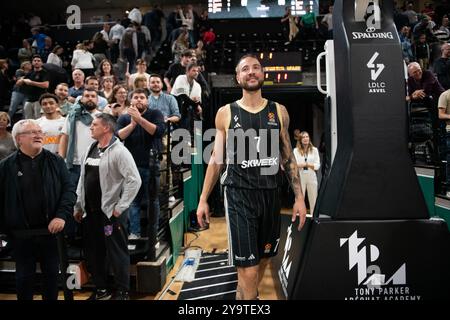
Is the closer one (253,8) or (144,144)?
(144,144)

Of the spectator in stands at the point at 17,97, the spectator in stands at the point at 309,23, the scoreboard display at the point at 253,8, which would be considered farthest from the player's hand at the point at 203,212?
the spectator in stands at the point at 309,23

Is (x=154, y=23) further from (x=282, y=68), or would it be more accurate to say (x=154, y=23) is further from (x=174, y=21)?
(x=282, y=68)

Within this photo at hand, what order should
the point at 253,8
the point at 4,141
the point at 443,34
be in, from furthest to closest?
1. the point at 253,8
2. the point at 443,34
3. the point at 4,141

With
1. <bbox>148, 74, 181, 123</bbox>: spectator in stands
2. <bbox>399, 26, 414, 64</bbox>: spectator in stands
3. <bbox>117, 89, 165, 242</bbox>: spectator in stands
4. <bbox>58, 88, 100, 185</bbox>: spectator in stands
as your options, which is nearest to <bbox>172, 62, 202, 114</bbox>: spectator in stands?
<bbox>148, 74, 181, 123</bbox>: spectator in stands

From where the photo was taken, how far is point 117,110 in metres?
4.98

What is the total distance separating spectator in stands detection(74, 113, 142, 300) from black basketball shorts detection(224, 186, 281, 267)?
4.70 feet

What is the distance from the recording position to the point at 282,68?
997cm

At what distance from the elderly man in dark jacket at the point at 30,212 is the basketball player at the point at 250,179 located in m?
1.52

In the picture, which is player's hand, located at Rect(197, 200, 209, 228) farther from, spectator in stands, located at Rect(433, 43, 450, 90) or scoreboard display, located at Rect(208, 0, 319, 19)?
scoreboard display, located at Rect(208, 0, 319, 19)

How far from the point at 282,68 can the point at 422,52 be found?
13.8 ft

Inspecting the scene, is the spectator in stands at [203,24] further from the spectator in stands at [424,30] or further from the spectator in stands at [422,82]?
the spectator in stands at [422,82]

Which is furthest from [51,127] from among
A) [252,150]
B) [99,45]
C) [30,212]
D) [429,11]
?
[429,11]

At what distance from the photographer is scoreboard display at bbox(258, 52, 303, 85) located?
9.93 metres

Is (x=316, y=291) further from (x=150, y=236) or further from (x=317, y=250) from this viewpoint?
(x=150, y=236)
